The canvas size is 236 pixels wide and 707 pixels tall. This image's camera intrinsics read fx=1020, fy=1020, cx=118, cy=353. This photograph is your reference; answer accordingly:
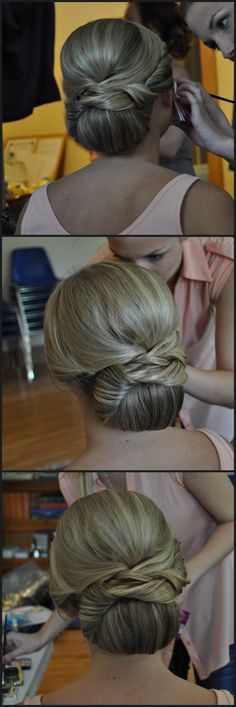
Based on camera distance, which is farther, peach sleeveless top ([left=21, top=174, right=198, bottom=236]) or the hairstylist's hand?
the hairstylist's hand

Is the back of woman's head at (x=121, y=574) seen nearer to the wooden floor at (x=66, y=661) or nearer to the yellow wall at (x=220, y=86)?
the yellow wall at (x=220, y=86)

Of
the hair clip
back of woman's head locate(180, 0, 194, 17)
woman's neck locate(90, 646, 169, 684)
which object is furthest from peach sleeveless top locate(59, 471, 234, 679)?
back of woman's head locate(180, 0, 194, 17)

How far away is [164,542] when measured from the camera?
105 cm

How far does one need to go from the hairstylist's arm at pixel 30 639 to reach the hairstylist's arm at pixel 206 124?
1.94ft

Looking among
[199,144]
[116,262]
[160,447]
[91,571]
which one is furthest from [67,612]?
[199,144]

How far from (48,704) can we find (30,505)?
0.74 meters

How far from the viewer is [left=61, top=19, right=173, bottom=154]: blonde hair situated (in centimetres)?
101

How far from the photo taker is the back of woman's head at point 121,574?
1.03 meters

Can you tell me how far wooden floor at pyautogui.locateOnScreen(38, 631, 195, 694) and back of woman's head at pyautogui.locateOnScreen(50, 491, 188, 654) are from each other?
481 millimetres

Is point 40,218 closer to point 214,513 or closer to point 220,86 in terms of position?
point 220,86

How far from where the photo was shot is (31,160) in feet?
4.21

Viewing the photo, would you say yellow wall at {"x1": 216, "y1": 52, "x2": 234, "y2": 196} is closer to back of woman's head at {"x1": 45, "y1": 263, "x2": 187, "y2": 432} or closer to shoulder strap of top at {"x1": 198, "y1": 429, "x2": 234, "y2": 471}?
back of woman's head at {"x1": 45, "y1": 263, "x2": 187, "y2": 432}

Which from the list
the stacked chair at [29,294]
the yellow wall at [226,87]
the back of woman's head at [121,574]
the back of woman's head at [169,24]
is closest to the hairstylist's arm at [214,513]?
the back of woman's head at [121,574]

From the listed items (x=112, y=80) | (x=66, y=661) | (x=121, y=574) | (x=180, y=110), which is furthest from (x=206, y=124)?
(x=66, y=661)
